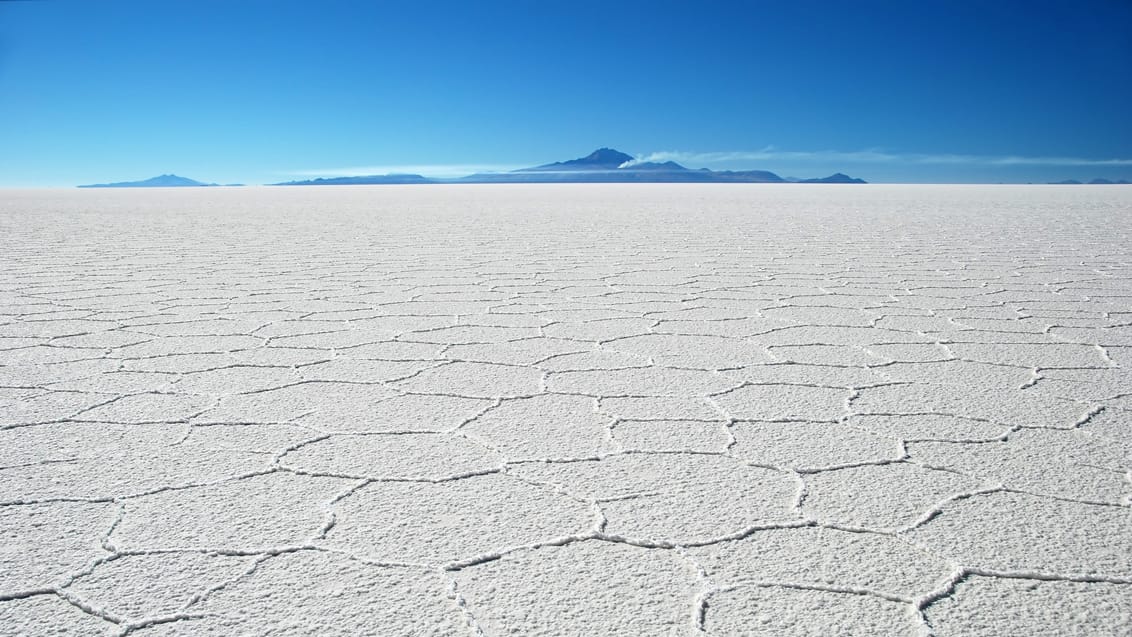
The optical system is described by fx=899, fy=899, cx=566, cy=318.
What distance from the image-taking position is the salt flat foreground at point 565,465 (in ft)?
3.59

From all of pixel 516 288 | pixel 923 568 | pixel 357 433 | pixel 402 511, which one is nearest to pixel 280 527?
pixel 402 511

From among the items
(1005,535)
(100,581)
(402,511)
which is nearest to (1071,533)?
(1005,535)

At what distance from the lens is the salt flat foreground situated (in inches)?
43.0

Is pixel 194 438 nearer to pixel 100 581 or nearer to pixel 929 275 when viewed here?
pixel 100 581

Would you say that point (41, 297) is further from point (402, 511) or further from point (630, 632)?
point (630, 632)

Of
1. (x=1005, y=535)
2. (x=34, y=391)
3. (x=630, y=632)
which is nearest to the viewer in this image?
(x=630, y=632)

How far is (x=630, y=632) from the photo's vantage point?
1025 mm

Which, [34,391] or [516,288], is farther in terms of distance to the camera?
[516,288]

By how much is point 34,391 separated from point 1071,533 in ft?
6.85

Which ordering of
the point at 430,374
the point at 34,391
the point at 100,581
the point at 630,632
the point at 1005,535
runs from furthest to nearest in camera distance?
the point at 430,374, the point at 34,391, the point at 1005,535, the point at 100,581, the point at 630,632

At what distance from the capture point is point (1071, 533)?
128 cm

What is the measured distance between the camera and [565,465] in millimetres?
1570

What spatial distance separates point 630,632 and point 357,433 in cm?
88

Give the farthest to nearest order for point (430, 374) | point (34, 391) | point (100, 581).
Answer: point (430, 374), point (34, 391), point (100, 581)
